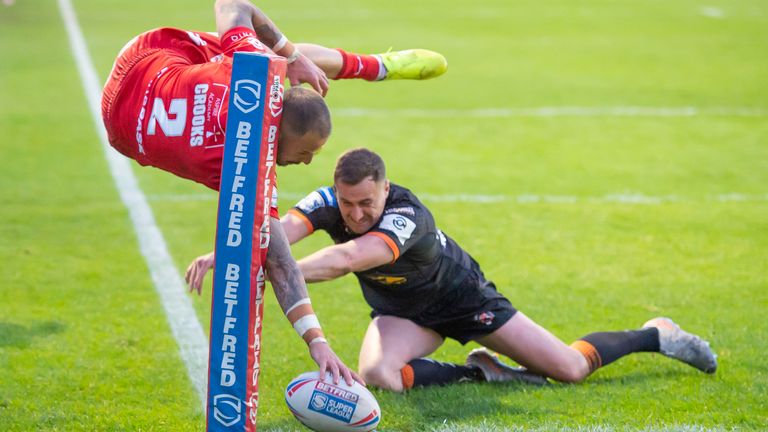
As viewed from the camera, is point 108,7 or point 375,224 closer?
point 375,224

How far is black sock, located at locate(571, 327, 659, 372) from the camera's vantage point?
20.7ft

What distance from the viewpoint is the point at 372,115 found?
545 inches

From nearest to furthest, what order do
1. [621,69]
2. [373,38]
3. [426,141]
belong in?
[426,141] → [621,69] → [373,38]

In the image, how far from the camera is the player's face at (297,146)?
4945 mm

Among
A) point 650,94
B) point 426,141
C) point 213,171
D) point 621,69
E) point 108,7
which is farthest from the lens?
point 108,7

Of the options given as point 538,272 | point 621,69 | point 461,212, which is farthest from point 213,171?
point 621,69

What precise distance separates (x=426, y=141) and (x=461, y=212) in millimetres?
2864

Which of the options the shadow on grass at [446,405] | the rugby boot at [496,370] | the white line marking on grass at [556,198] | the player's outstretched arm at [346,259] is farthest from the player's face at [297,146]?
the white line marking on grass at [556,198]

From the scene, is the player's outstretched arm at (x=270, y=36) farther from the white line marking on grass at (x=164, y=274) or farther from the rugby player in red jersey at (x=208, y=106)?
the white line marking on grass at (x=164, y=274)

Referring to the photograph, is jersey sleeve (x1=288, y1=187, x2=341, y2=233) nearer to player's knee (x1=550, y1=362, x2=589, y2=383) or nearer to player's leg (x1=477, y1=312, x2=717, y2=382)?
player's leg (x1=477, y1=312, x2=717, y2=382)

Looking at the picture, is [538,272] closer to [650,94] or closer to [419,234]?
[419,234]

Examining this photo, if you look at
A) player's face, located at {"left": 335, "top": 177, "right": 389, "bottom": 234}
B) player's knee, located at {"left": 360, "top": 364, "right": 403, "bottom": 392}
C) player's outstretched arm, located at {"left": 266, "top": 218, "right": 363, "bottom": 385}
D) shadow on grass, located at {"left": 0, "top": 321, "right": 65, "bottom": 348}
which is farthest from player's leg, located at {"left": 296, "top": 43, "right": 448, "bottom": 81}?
shadow on grass, located at {"left": 0, "top": 321, "right": 65, "bottom": 348}

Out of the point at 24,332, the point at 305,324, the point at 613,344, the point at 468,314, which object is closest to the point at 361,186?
the point at 468,314

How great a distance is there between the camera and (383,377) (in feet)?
19.6
